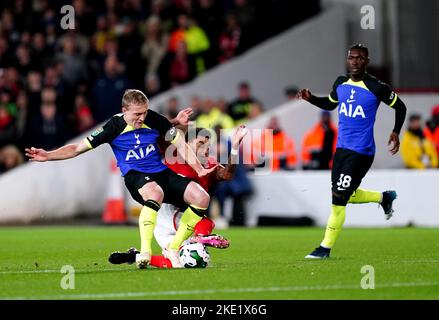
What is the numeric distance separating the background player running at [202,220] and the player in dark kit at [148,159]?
22 centimetres

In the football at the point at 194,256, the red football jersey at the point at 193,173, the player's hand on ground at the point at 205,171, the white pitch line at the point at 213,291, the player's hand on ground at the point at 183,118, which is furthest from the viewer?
the red football jersey at the point at 193,173

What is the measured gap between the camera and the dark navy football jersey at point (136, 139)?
12688 mm

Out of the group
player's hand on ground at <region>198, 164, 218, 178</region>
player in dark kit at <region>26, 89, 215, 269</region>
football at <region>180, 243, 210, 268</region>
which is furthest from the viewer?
player's hand on ground at <region>198, 164, 218, 178</region>

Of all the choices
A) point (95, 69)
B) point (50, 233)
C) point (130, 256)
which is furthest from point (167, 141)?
point (95, 69)

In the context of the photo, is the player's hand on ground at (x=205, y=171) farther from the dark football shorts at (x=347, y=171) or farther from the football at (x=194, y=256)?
the dark football shorts at (x=347, y=171)

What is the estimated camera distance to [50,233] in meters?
20.3

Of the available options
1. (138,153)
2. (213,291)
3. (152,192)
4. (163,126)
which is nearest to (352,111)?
(163,126)

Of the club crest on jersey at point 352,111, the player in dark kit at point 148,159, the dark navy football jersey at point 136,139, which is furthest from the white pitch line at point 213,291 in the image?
the club crest on jersey at point 352,111

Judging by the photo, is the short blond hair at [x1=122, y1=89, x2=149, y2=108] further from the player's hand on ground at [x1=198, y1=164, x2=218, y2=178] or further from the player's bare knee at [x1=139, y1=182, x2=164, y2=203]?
the player's hand on ground at [x1=198, y1=164, x2=218, y2=178]

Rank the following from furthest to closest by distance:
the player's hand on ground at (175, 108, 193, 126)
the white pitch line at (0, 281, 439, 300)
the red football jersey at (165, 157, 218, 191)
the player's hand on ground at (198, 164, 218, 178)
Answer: the red football jersey at (165, 157, 218, 191), the player's hand on ground at (175, 108, 193, 126), the player's hand on ground at (198, 164, 218, 178), the white pitch line at (0, 281, 439, 300)

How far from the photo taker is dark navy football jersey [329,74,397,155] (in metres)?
13.7

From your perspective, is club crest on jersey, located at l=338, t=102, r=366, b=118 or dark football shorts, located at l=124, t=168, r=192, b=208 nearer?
dark football shorts, located at l=124, t=168, r=192, b=208

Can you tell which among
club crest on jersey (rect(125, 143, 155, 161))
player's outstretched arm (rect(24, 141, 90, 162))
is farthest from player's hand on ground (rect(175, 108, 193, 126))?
player's outstretched arm (rect(24, 141, 90, 162))

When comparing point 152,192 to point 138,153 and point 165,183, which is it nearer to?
point 165,183
